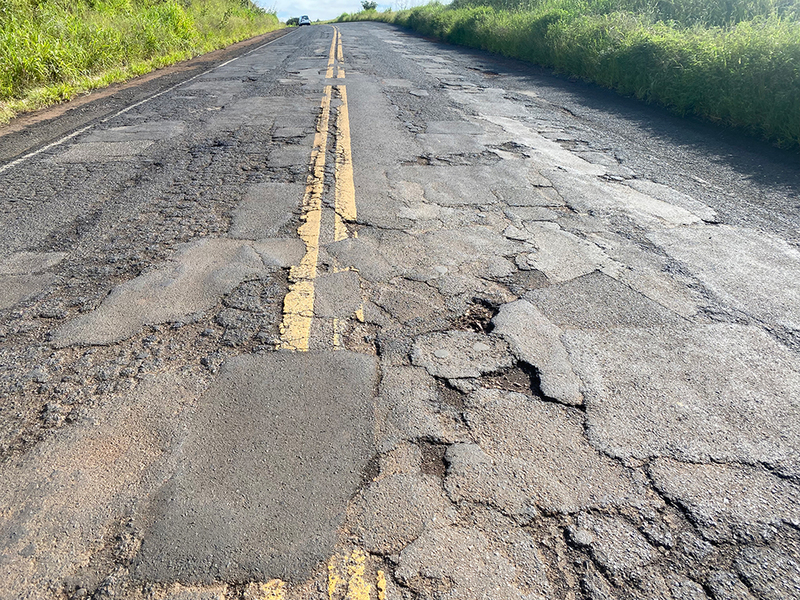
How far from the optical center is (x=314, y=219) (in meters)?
3.98

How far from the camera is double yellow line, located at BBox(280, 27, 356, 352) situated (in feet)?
8.75

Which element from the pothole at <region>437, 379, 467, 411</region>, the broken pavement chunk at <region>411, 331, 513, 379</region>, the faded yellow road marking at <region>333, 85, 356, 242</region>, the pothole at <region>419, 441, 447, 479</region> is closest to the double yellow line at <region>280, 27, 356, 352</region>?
the faded yellow road marking at <region>333, 85, 356, 242</region>

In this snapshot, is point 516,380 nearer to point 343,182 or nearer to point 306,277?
point 306,277

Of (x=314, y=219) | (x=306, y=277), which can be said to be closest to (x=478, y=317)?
(x=306, y=277)

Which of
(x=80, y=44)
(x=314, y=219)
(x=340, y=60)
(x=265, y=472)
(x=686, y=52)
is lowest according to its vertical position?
(x=265, y=472)

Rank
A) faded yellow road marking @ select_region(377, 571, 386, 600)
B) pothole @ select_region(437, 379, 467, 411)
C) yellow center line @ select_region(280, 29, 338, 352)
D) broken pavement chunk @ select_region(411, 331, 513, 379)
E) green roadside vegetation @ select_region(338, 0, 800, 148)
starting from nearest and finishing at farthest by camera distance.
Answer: faded yellow road marking @ select_region(377, 571, 386, 600) < pothole @ select_region(437, 379, 467, 411) < broken pavement chunk @ select_region(411, 331, 513, 379) < yellow center line @ select_region(280, 29, 338, 352) < green roadside vegetation @ select_region(338, 0, 800, 148)

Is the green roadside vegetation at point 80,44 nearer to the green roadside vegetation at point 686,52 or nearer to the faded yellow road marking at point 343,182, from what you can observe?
the faded yellow road marking at point 343,182

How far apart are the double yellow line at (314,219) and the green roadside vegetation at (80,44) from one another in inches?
178

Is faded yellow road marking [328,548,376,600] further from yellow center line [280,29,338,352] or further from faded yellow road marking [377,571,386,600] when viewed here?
yellow center line [280,29,338,352]

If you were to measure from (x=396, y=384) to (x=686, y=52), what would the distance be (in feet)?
27.8

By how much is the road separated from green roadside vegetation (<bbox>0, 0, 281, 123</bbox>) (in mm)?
4439

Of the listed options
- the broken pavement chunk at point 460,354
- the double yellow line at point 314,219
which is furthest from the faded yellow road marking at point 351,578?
A: the double yellow line at point 314,219

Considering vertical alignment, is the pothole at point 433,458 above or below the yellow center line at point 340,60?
below

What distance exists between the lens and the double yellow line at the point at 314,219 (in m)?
2.67
